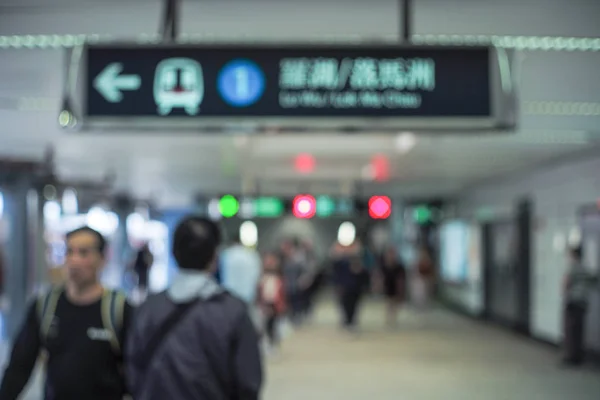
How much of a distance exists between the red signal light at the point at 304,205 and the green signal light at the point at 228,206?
97 centimetres

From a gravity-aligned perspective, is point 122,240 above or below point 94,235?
below

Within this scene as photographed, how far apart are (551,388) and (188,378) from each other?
24.1 ft

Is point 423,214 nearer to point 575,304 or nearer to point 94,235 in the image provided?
point 575,304

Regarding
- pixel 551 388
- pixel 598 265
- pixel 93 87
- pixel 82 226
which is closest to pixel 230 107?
pixel 93 87

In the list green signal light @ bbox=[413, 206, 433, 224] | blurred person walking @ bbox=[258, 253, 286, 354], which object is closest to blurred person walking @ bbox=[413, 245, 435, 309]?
green signal light @ bbox=[413, 206, 433, 224]

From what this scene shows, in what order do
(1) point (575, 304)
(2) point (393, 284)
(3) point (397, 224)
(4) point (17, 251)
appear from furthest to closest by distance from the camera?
(3) point (397, 224) < (2) point (393, 284) < (4) point (17, 251) < (1) point (575, 304)

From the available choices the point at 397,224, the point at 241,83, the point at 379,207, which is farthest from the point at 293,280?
the point at 397,224

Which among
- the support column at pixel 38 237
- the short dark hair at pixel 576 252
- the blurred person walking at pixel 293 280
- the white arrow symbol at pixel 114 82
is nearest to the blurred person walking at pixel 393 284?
the blurred person walking at pixel 293 280

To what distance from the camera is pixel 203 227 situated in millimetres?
2879

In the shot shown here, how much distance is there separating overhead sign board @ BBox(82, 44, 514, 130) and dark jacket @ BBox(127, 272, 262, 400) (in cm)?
137

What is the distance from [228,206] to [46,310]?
989 centimetres

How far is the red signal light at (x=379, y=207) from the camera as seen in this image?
12891 mm

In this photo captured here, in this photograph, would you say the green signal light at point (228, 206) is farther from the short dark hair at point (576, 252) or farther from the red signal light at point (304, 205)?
the short dark hair at point (576, 252)

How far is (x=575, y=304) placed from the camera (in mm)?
10680
